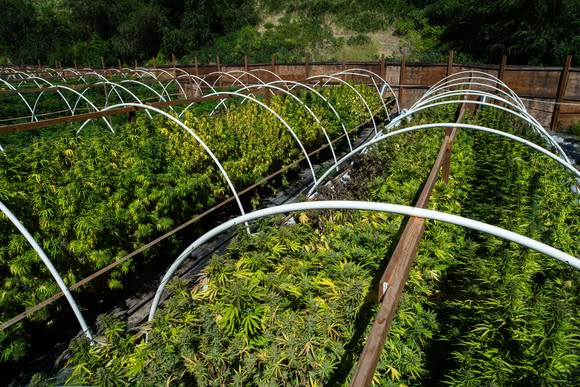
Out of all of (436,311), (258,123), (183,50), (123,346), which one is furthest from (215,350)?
(183,50)

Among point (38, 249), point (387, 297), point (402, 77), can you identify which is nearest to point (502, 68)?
point (402, 77)

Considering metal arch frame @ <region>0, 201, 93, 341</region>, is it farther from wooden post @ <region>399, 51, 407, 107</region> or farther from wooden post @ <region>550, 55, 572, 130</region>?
wooden post @ <region>399, 51, 407, 107</region>

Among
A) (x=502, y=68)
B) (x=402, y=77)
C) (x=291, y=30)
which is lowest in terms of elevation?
(x=402, y=77)

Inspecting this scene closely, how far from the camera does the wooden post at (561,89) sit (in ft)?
36.3

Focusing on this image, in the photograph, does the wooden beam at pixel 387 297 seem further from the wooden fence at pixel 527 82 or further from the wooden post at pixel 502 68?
the wooden post at pixel 502 68

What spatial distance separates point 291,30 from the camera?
33094mm

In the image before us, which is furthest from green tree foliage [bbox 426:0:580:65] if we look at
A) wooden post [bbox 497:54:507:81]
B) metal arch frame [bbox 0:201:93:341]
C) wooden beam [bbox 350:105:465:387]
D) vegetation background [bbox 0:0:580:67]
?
metal arch frame [bbox 0:201:93:341]

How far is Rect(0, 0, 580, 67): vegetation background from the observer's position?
1811cm

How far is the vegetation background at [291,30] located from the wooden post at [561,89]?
7504 mm

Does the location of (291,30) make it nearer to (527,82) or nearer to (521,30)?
(521,30)

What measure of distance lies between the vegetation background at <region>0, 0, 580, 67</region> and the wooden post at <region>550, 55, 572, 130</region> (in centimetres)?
750

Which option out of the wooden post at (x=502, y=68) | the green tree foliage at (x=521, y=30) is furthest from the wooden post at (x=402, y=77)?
the green tree foliage at (x=521, y=30)

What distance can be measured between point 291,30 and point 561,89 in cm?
2598

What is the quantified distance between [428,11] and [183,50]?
2333 cm
